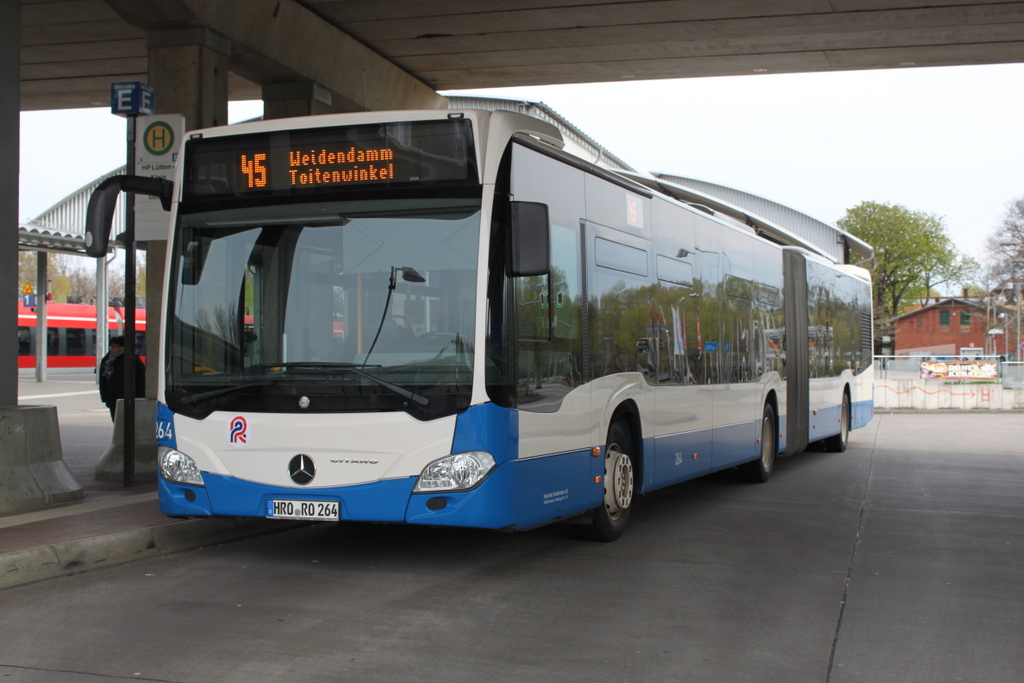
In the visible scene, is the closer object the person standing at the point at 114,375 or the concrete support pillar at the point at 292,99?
the person standing at the point at 114,375

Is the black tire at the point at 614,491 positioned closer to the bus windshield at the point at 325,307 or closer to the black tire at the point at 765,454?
the bus windshield at the point at 325,307

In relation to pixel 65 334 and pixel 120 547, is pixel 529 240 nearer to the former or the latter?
pixel 120 547

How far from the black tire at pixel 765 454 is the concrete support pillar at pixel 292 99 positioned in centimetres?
740

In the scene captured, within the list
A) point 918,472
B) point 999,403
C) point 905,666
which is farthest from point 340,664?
point 999,403

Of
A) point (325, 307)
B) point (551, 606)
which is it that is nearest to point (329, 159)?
point (325, 307)

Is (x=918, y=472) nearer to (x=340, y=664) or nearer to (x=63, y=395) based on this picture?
(x=340, y=664)

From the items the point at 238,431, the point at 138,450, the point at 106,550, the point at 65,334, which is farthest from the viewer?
the point at 65,334

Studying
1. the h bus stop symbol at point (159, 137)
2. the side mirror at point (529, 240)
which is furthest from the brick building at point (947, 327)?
the side mirror at point (529, 240)

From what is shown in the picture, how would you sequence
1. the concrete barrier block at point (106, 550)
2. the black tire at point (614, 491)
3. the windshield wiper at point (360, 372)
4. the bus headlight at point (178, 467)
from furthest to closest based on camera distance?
the black tire at point (614, 491)
the bus headlight at point (178, 467)
the concrete barrier block at point (106, 550)
the windshield wiper at point (360, 372)

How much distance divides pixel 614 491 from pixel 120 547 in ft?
12.4

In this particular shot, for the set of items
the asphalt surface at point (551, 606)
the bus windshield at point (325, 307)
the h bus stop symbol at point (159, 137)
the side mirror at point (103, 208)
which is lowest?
the asphalt surface at point (551, 606)

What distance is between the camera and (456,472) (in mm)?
7051

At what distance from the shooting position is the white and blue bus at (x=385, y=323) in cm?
705

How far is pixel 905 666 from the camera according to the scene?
544 centimetres
